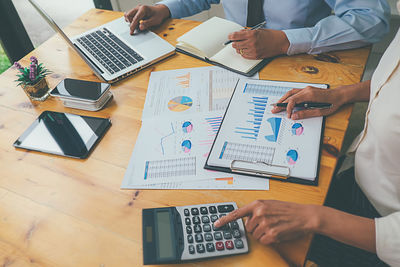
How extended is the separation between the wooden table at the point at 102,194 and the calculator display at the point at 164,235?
0.15ft

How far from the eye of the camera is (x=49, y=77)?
1081 mm

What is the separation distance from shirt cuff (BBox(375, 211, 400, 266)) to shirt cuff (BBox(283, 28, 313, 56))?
627 millimetres

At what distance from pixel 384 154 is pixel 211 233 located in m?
0.47

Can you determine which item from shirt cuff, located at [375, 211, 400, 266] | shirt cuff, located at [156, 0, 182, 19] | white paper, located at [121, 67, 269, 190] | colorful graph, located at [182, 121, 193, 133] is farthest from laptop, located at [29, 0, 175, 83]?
shirt cuff, located at [375, 211, 400, 266]

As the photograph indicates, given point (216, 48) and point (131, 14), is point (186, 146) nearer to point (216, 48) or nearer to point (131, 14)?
point (216, 48)

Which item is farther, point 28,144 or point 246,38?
point 246,38

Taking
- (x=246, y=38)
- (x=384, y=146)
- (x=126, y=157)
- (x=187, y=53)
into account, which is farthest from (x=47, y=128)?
(x=384, y=146)

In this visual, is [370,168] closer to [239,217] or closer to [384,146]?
[384,146]

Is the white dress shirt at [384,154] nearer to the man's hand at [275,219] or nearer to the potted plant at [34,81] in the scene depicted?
the man's hand at [275,219]

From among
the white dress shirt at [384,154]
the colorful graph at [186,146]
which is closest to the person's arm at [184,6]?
the colorful graph at [186,146]

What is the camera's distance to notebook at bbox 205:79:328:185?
674 mm

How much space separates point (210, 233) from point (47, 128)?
61cm

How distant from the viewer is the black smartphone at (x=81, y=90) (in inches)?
35.3

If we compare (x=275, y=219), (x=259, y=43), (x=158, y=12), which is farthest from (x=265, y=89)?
(x=158, y=12)
